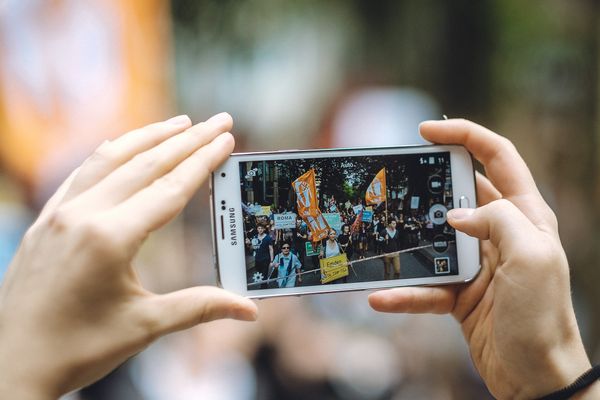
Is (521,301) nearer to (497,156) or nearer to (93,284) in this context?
(497,156)

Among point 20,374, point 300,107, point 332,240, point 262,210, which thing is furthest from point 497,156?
point 300,107

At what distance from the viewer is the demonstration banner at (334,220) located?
0.97m

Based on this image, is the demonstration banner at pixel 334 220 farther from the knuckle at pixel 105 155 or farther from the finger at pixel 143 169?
the knuckle at pixel 105 155

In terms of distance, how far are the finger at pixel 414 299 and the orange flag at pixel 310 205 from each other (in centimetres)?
15

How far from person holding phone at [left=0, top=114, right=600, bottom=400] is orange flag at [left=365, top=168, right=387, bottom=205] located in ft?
0.43

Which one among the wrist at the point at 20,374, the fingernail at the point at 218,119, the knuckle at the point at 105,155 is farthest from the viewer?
the fingernail at the point at 218,119

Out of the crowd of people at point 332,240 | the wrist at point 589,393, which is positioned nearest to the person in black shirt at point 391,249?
the crowd of people at point 332,240

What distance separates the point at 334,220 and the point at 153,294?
381 millimetres

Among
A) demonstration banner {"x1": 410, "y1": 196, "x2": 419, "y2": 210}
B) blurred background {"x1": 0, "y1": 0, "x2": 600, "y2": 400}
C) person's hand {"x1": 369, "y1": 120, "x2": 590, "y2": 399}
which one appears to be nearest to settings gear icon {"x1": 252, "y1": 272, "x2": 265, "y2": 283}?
person's hand {"x1": 369, "y1": 120, "x2": 590, "y2": 399}

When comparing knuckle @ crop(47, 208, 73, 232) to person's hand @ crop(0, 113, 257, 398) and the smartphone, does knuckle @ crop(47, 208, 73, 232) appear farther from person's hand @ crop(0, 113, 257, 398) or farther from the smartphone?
the smartphone

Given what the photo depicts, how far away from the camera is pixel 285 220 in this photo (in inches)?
37.6

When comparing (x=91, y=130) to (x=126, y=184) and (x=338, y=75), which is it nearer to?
(x=338, y=75)

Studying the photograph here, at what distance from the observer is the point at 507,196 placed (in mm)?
949

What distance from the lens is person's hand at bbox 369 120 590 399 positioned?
0.79m
